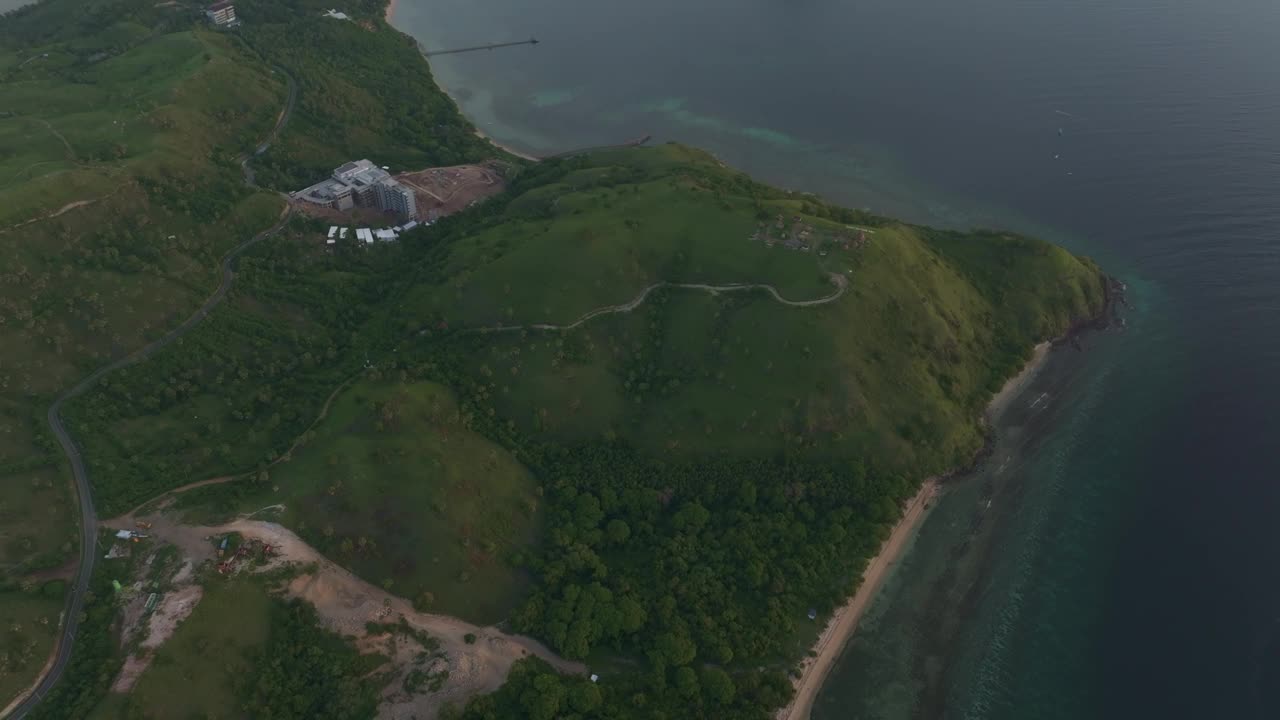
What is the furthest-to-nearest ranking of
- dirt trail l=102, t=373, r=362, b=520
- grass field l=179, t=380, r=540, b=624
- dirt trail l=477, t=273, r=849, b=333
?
dirt trail l=477, t=273, r=849, b=333 → dirt trail l=102, t=373, r=362, b=520 → grass field l=179, t=380, r=540, b=624

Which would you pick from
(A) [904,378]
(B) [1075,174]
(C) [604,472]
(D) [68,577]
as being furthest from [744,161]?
(D) [68,577]

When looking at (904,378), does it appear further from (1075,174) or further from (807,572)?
(1075,174)

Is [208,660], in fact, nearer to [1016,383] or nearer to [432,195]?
[432,195]

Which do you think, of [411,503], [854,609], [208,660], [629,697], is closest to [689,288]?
[854,609]

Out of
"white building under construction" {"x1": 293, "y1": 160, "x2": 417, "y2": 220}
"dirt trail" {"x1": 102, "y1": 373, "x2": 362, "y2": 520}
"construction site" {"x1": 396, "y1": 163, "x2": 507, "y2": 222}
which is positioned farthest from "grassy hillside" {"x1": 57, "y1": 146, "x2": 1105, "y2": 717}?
"construction site" {"x1": 396, "y1": 163, "x2": 507, "y2": 222}

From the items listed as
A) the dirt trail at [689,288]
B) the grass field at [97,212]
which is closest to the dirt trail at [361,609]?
the grass field at [97,212]

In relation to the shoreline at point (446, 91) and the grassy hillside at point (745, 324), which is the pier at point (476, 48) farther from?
the grassy hillside at point (745, 324)

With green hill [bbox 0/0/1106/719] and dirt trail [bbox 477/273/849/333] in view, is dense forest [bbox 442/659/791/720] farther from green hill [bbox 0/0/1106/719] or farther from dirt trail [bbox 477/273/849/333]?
dirt trail [bbox 477/273/849/333]
